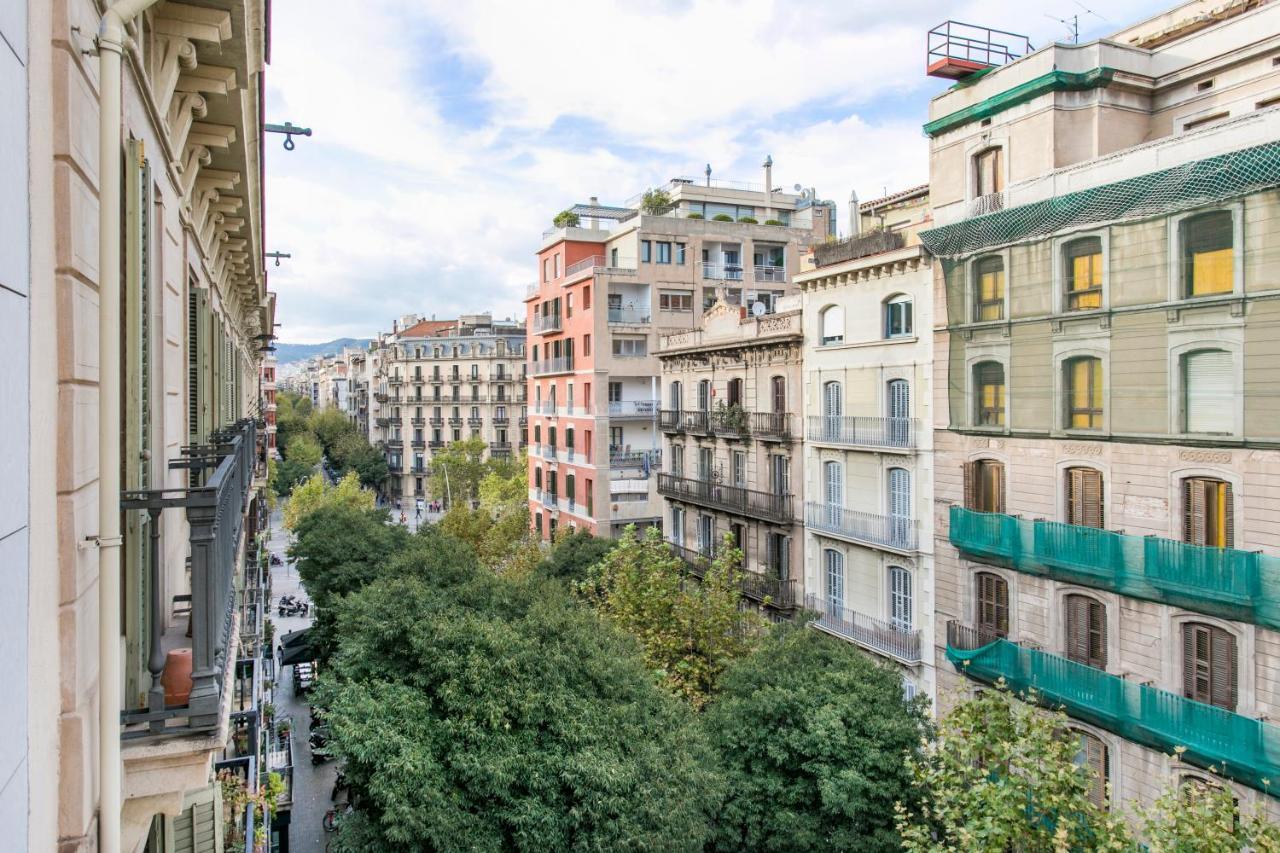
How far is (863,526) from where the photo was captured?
24641 millimetres

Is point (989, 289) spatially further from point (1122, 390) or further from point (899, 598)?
point (899, 598)

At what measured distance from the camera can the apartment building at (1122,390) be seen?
15.6 meters

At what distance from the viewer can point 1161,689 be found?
1719 cm

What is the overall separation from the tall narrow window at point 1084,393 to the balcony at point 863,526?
526 centimetres

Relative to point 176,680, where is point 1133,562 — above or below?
below

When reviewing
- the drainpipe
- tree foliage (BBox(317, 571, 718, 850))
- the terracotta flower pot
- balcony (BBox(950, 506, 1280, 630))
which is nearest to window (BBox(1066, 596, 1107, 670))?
balcony (BBox(950, 506, 1280, 630))

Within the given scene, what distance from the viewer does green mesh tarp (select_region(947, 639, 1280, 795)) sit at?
49.8ft

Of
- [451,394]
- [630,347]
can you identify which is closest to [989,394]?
[630,347]

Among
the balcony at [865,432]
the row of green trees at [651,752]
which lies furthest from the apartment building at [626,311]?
the row of green trees at [651,752]

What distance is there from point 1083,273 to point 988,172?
411cm

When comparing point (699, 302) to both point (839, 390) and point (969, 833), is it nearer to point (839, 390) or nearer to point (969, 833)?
point (839, 390)

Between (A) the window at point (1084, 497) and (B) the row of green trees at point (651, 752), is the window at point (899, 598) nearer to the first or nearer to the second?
(B) the row of green trees at point (651, 752)

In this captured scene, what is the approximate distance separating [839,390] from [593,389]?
16164 mm

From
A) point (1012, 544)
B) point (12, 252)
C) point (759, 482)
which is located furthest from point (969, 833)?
point (759, 482)
